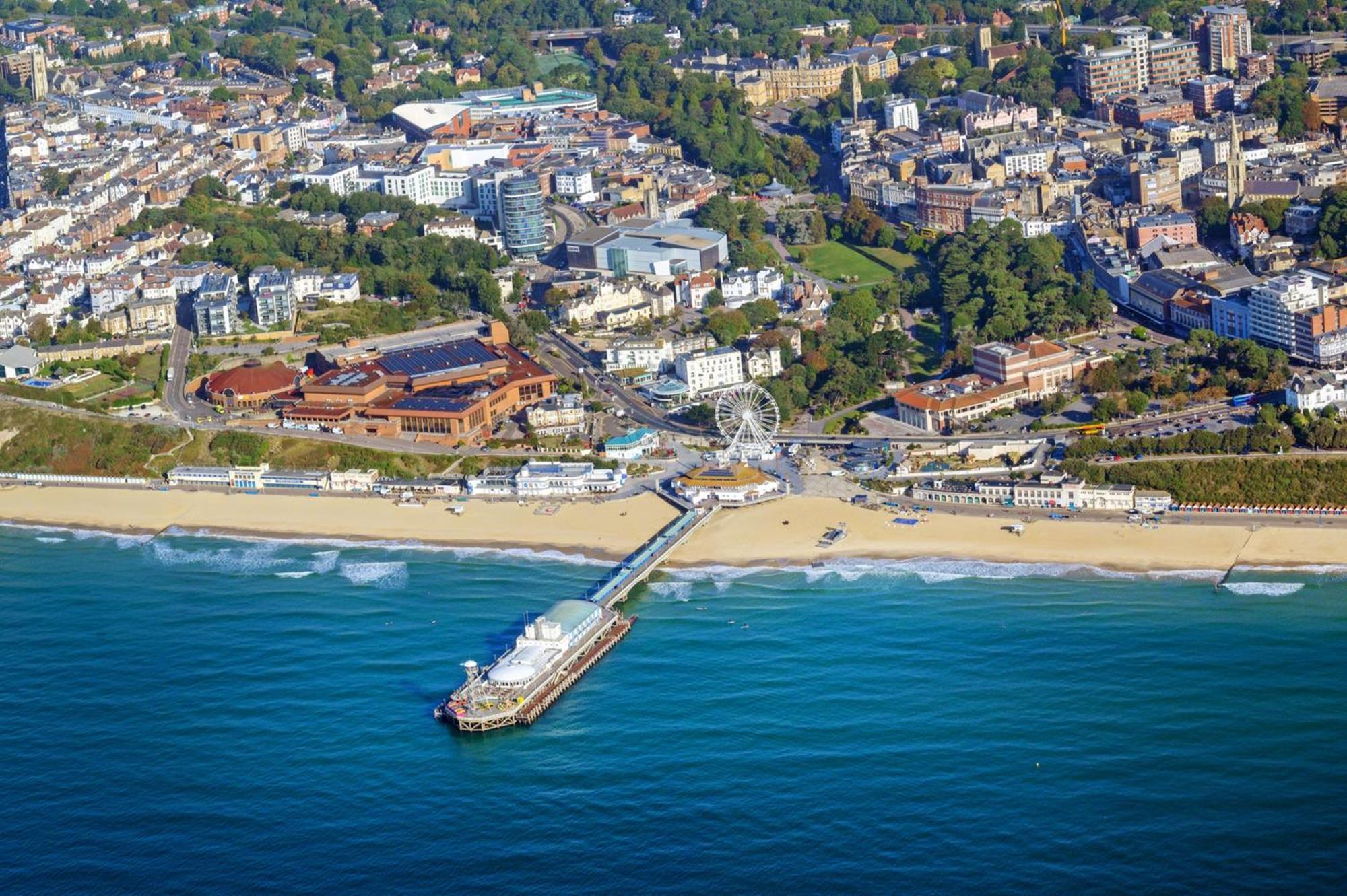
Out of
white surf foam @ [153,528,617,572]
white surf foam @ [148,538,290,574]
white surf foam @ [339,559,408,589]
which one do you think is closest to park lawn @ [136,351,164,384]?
white surf foam @ [153,528,617,572]

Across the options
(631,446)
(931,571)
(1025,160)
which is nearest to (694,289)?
(631,446)

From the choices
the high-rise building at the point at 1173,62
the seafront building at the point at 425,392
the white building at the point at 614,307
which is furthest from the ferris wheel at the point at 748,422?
the high-rise building at the point at 1173,62

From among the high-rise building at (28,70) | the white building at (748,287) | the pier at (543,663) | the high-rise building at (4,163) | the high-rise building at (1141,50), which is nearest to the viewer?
the pier at (543,663)

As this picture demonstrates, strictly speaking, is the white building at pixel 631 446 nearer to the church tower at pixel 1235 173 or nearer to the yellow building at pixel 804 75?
the church tower at pixel 1235 173

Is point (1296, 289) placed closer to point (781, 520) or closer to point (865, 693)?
point (781, 520)

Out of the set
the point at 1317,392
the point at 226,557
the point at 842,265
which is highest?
the point at 1317,392

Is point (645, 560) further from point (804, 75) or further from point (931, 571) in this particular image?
point (804, 75)
